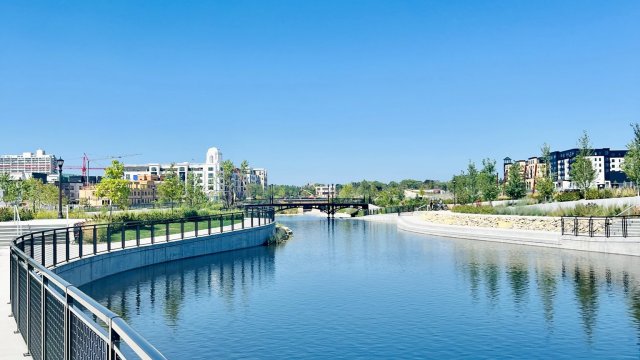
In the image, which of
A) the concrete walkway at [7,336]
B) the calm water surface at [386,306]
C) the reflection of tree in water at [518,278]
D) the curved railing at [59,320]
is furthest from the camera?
the reflection of tree in water at [518,278]

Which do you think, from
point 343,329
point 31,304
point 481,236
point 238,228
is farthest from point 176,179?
point 31,304

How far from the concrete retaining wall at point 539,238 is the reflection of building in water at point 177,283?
20.6 meters

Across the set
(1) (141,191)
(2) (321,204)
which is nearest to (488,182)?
(2) (321,204)

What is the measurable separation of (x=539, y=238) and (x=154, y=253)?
1104 inches

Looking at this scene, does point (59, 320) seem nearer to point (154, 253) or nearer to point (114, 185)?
point (154, 253)

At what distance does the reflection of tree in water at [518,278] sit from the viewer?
23.3 meters

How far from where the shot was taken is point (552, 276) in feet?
92.3

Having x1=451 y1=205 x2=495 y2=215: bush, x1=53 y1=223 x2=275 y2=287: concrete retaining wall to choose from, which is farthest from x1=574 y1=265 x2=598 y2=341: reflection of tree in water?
x1=451 y1=205 x2=495 y2=215: bush

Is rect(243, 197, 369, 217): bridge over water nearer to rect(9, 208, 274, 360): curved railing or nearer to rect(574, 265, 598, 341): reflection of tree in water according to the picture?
rect(574, 265, 598, 341): reflection of tree in water

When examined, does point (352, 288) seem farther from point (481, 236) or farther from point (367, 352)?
point (481, 236)

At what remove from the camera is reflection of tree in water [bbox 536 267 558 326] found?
66.3 feet

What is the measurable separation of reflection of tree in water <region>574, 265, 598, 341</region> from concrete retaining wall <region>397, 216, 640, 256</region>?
699 centimetres

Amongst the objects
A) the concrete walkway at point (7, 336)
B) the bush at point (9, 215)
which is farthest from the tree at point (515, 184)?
the concrete walkway at point (7, 336)

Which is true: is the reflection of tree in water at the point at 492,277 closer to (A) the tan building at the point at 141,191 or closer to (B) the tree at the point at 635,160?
(B) the tree at the point at 635,160
